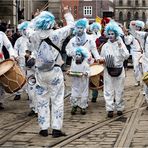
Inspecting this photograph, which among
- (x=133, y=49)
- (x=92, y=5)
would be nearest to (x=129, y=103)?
(x=133, y=49)

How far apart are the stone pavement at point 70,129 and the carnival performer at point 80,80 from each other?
9.1 inches

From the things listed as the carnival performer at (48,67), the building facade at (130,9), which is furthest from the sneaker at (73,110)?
the building facade at (130,9)

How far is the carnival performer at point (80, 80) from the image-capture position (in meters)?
11.5

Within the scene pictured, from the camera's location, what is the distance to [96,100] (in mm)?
13297

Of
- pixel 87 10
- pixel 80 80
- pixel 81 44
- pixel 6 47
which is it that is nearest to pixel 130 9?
pixel 87 10

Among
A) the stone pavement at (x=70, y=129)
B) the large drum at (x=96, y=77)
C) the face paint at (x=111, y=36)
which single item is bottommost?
the stone pavement at (x=70, y=129)

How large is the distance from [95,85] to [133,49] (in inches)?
163

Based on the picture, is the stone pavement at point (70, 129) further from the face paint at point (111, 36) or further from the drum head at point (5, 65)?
the face paint at point (111, 36)

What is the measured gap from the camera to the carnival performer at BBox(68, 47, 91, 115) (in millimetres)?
11453

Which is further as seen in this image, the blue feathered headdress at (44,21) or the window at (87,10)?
the window at (87,10)

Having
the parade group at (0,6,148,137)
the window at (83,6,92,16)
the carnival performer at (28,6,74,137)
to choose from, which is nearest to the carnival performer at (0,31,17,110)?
the parade group at (0,6,148,137)

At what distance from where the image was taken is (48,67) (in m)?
9.10

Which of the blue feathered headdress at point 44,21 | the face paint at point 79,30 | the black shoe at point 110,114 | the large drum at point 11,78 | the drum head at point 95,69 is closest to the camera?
the blue feathered headdress at point 44,21

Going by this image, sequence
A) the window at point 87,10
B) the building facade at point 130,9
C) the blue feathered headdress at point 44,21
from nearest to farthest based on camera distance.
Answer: the blue feathered headdress at point 44,21, the window at point 87,10, the building facade at point 130,9
